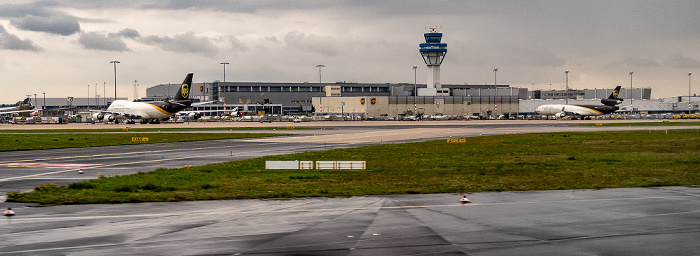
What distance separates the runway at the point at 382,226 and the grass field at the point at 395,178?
194 centimetres

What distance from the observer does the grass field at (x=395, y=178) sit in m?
26.3

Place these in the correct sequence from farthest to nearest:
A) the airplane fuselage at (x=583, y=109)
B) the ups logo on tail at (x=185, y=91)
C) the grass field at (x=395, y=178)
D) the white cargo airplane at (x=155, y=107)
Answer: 1. the airplane fuselage at (x=583, y=109)
2. the white cargo airplane at (x=155, y=107)
3. the ups logo on tail at (x=185, y=91)
4. the grass field at (x=395, y=178)

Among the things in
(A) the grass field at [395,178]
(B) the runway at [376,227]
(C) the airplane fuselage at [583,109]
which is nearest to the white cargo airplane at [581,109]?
(C) the airplane fuselage at [583,109]

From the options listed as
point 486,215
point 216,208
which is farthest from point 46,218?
point 486,215

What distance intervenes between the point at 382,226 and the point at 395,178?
13.8 m

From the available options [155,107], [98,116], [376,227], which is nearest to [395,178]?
[376,227]

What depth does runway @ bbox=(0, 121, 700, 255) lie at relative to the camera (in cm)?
1544

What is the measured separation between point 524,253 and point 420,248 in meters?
2.40

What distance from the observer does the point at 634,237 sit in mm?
16578

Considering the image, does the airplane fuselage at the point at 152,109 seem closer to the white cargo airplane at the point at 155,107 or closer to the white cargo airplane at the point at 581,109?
the white cargo airplane at the point at 155,107

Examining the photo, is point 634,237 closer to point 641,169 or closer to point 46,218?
point 46,218

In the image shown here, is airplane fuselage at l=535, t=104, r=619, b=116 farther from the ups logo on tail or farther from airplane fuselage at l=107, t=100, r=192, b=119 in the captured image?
airplane fuselage at l=107, t=100, r=192, b=119

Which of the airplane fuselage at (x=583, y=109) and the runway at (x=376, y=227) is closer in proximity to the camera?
the runway at (x=376, y=227)

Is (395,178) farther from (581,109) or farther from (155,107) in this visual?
(581,109)
